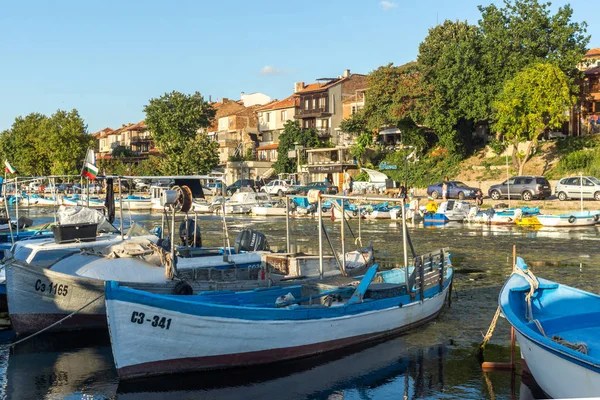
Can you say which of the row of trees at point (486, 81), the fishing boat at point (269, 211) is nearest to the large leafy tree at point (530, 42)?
the row of trees at point (486, 81)

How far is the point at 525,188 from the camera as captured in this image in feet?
146

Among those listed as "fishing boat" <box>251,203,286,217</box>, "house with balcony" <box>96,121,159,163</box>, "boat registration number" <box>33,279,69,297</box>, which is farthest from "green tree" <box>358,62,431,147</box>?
"house with balcony" <box>96,121,159,163</box>

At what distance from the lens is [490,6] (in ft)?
188

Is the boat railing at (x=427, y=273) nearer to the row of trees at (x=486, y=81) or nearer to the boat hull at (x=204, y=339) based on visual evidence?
the boat hull at (x=204, y=339)

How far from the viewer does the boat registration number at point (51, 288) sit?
1380cm

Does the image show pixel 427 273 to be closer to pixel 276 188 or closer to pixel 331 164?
pixel 276 188

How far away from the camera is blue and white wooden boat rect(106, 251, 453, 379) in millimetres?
10695

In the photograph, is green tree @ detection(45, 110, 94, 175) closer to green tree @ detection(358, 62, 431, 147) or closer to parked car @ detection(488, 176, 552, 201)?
green tree @ detection(358, 62, 431, 147)

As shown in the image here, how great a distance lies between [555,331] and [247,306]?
5.30 meters

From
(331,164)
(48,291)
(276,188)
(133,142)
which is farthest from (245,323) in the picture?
(133,142)

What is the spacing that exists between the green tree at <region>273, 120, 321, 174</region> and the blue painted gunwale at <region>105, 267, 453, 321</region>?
62604mm

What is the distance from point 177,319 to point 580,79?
178ft

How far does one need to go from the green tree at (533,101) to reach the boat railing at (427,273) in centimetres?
3650

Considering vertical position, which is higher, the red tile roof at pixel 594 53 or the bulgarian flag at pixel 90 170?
the red tile roof at pixel 594 53
